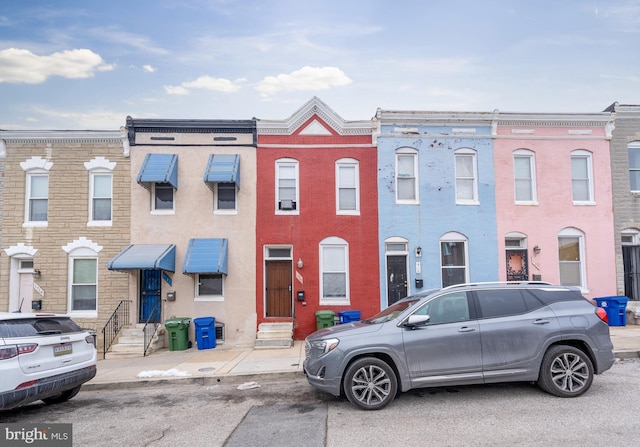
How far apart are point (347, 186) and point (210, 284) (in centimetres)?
546

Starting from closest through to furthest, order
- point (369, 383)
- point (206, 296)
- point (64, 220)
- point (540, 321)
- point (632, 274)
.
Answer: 1. point (369, 383)
2. point (540, 321)
3. point (206, 296)
4. point (64, 220)
5. point (632, 274)

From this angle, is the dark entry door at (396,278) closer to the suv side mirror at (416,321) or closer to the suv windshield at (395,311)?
the suv windshield at (395,311)

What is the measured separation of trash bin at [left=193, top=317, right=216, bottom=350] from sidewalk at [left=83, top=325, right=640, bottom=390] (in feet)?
0.74

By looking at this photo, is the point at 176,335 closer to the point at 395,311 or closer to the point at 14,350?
the point at 14,350

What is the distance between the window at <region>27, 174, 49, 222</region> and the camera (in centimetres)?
1346

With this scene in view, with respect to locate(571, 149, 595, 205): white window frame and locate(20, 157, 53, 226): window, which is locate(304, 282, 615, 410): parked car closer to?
locate(571, 149, 595, 205): white window frame

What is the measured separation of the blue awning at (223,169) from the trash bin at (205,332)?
13.7ft

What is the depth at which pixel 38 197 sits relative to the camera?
13.5 meters

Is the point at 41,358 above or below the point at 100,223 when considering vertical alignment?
below

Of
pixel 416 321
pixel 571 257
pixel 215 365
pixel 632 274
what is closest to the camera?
pixel 416 321

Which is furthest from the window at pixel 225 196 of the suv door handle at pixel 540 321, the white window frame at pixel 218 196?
the suv door handle at pixel 540 321

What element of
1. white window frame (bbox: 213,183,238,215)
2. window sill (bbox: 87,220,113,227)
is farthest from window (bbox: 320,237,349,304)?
window sill (bbox: 87,220,113,227)

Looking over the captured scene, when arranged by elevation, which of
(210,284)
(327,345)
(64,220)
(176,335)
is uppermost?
(64,220)

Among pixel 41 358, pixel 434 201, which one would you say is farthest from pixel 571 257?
pixel 41 358
